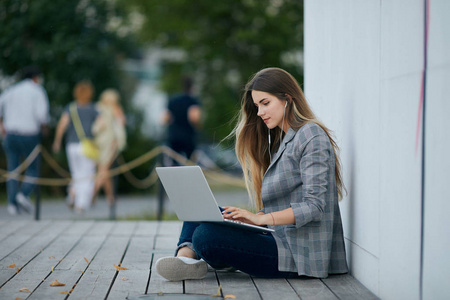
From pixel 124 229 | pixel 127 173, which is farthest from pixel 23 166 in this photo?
pixel 127 173

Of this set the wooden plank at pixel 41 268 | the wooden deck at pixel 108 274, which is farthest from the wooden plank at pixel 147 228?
the wooden plank at pixel 41 268

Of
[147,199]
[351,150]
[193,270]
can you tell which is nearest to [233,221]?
[193,270]

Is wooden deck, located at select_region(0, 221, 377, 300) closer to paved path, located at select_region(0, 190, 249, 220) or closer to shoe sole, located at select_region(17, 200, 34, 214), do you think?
paved path, located at select_region(0, 190, 249, 220)

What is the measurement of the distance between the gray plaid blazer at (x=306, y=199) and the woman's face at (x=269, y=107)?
0.35 ft

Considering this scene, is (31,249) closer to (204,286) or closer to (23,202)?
(204,286)

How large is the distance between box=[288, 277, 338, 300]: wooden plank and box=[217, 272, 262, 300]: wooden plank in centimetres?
22

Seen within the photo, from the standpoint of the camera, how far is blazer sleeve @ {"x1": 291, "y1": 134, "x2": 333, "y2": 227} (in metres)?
3.43

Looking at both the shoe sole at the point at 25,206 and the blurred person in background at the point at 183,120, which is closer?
the shoe sole at the point at 25,206

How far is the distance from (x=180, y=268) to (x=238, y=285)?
34cm

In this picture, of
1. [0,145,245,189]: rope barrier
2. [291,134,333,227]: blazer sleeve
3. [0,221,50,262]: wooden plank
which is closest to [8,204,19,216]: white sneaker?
[0,145,245,189]: rope barrier

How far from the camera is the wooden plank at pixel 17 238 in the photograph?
186 inches

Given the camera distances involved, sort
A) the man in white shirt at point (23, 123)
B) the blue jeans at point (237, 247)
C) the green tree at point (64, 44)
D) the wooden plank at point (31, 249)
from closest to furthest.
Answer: the blue jeans at point (237, 247) < the wooden plank at point (31, 249) < the man in white shirt at point (23, 123) < the green tree at point (64, 44)

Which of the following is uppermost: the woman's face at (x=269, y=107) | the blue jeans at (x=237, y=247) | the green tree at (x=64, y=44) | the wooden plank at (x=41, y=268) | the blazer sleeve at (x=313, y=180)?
the green tree at (x=64, y=44)

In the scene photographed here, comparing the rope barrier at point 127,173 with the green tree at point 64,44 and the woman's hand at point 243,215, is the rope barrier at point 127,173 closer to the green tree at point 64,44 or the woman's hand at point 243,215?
the green tree at point 64,44
